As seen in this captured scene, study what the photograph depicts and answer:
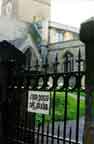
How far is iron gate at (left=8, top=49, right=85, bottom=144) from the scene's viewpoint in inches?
140

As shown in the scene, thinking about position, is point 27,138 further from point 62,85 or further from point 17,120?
point 62,85

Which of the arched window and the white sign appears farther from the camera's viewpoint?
the white sign

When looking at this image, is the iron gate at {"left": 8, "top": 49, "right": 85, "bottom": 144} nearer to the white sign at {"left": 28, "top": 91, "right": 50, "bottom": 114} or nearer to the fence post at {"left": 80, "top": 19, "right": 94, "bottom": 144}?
the white sign at {"left": 28, "top": 91, "right": 50, "bottom": 114}

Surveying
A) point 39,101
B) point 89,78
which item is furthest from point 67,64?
point 39,101

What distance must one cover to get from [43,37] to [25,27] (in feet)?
6.97

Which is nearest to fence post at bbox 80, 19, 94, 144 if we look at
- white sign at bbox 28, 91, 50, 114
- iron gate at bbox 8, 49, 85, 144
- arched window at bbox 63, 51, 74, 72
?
iron gate at bbox 8, 49, 85, 144

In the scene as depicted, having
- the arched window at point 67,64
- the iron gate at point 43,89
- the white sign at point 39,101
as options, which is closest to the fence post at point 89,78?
the iron gate at point 43,89

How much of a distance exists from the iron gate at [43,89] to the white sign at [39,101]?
5 cm

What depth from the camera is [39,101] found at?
12.9 feet

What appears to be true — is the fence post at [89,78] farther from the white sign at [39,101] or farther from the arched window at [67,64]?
the white sign at [39,101]

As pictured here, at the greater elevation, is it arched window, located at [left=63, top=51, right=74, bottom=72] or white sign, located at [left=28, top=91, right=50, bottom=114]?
arched window, located at [left=63, top=51, right=74, bottom=72]

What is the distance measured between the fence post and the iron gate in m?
0.18

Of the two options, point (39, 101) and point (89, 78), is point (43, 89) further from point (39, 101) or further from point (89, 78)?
point (89, 78)

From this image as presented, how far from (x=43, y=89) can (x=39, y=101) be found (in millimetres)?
141
